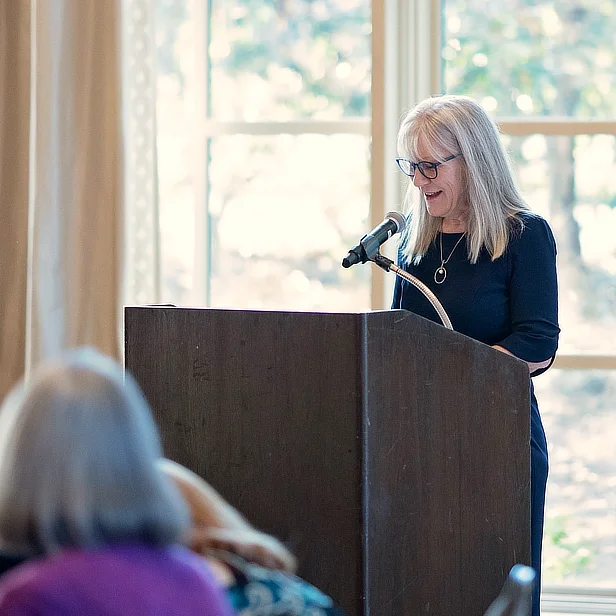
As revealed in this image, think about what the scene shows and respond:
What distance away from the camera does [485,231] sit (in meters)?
2.30

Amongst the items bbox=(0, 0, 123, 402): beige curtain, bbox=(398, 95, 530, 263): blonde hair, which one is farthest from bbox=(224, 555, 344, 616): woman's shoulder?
bbox=(0, 0, 123, 402): beige curtain

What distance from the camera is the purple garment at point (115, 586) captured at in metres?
0.92

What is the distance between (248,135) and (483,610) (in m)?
2.11

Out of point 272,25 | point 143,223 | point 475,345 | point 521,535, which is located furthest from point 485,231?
point 272,25

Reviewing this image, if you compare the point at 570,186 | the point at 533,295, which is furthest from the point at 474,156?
the point at 570,186

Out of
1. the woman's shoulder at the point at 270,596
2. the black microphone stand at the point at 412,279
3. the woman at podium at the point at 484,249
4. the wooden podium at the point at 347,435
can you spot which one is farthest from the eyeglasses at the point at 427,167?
the woman's shoulder at the point at 270,596

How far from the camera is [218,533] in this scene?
115 centimetres

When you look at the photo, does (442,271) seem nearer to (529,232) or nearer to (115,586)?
(529,232)

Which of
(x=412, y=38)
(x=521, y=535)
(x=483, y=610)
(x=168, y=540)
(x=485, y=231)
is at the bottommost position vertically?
(x=483, y=610)

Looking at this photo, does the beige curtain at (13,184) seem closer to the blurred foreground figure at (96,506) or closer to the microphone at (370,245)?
the microphone at (370,245)

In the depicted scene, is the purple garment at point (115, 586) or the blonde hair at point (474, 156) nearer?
the purple garment at point (115, 586)

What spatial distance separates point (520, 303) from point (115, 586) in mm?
1482

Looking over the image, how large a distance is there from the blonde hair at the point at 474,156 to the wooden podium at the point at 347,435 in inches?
16.4

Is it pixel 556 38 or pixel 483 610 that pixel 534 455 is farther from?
pixel 556 38
